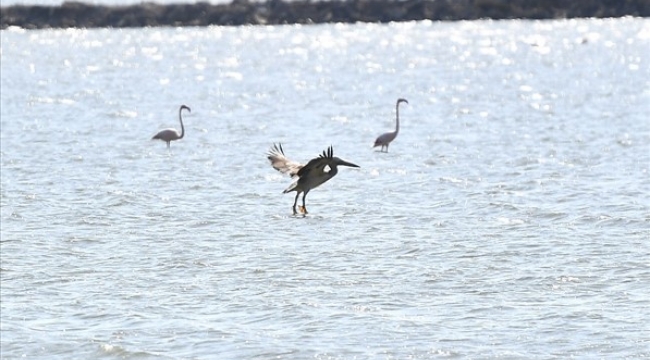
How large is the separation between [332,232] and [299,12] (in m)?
95.4

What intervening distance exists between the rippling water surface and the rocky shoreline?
68.3 meters

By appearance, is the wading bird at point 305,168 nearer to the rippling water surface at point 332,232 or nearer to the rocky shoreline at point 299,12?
the rippling water surface at point 332,232

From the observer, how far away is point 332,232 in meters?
16.1

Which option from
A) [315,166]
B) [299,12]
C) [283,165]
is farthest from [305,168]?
[299,12]

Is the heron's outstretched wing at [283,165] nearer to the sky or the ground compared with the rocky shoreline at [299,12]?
nearer to the ground

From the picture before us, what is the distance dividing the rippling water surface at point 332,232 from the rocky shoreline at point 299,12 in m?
68.3

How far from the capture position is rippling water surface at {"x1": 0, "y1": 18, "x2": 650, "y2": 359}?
1124cm

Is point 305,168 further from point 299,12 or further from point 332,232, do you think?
point 299,12

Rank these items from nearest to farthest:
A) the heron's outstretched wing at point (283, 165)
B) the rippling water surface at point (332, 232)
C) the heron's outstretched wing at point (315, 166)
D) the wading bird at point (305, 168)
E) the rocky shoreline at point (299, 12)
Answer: the rippling water surface at point (332, 232), the heron's outstretched wing at point (315, 166), the wading bird at point (305, 168), the heron's outstretched wing at point (283, 165), the rocky shoreline at point (299, 12)

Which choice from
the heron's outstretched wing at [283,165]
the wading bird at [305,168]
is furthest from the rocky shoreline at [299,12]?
the heron's outstretched wing at [283,165]

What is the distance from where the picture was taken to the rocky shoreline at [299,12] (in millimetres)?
107000

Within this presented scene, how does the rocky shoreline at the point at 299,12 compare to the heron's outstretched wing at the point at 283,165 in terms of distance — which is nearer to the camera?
the heron's outstretched wing at the point at 283,165

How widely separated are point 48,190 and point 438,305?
903 centimetres

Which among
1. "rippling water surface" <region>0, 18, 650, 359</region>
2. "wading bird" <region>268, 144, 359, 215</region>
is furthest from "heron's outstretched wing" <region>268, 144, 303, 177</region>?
"rippling water surface" <region>0, 18, 650, 359</region>
